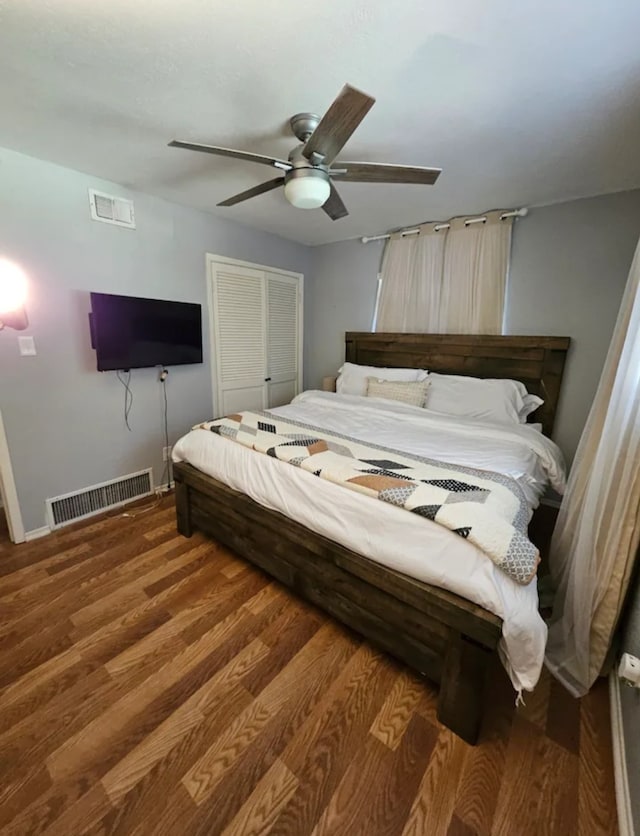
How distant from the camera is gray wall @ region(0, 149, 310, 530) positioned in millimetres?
2102

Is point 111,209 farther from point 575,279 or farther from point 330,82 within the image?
point 575,279

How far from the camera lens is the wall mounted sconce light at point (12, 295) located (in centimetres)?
200

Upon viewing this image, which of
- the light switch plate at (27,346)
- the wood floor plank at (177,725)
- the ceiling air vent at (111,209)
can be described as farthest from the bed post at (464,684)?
the ceiling air vent at (111,209)

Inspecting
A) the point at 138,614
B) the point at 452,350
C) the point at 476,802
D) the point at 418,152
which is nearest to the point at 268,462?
the point at 138,614

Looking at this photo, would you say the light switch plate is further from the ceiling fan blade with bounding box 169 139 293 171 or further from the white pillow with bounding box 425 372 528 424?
the white pillow with bounding box 425 372 528 424

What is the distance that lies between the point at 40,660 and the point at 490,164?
3529 mm

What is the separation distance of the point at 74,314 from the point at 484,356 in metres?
3.25

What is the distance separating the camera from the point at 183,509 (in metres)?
2.29

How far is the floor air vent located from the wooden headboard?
2516 mm

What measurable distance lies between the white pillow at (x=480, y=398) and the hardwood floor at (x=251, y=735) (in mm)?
1700

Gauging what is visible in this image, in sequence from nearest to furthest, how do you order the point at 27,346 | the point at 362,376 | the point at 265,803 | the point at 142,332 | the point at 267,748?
1. the point at 265,803
2. the point at 267,748
3. the point at 27,346
4. the point at 142,332
5. the point at 362,376

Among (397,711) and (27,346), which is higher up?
(27,346)

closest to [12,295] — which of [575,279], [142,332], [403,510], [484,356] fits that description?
[142,332]

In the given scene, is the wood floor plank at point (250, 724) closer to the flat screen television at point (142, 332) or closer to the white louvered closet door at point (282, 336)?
the flat screen television at point (142, 332)
